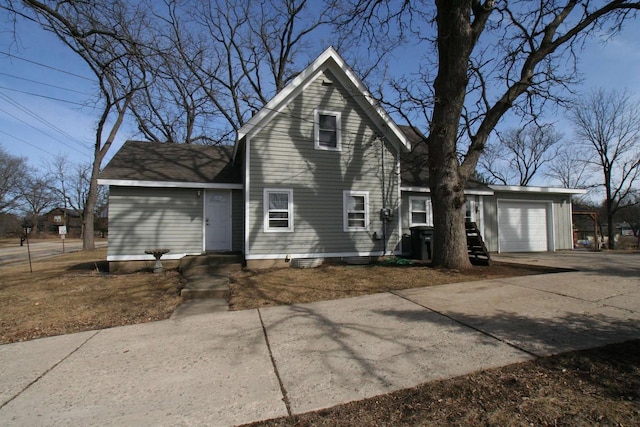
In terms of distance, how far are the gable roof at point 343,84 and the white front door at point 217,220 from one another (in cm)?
215

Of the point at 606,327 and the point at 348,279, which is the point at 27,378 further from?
the point at 606,327

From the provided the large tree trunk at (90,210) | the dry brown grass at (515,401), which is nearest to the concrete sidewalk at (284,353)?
the dry brown grass at (515,401)

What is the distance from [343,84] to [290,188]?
4.11m

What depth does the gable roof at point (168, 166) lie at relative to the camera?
35.7 ft

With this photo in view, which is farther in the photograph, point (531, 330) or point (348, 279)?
point (348, 279)

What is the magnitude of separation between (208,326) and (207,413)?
2.46 m

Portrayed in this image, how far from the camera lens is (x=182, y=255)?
11195 mm

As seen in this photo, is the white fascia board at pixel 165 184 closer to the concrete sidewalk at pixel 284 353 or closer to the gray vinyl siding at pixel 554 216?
the concrete sidewalk at pixel 284 353

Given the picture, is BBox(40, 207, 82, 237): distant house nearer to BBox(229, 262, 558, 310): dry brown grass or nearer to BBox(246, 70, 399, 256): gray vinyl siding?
BBox(246, 70, 399, 256): gray vinyl siding

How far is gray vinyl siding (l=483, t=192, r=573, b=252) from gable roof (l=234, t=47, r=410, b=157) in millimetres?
5358

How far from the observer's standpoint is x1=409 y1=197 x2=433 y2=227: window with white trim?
1314 cm

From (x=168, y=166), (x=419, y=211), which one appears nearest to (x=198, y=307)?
(x=168, y=166)

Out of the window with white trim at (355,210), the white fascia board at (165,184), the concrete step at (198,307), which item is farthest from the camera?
the window with white trim at (355,210)

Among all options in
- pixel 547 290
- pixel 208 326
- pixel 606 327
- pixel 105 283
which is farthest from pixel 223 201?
pixel 606 327
